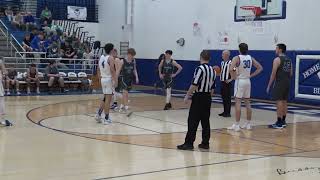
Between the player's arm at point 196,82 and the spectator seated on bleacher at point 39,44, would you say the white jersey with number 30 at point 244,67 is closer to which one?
the player's arm at point 196,82

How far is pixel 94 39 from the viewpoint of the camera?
30844mm

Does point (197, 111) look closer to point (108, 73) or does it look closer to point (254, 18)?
point (108, 73)

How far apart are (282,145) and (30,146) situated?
476 cm

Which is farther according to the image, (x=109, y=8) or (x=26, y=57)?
(x=109, y=8)

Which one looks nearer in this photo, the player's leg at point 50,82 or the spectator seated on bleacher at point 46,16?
the player's leg at point 50,82

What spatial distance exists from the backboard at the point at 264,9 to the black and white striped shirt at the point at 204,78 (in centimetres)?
1091

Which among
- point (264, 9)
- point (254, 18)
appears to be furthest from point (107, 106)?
point (254, 18)

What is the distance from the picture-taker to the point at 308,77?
17812 mm

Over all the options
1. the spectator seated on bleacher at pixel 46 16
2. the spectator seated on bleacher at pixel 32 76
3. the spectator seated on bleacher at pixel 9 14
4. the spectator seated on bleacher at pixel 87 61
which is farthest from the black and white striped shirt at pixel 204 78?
the spectator seated on bleacher at pixel 46 16

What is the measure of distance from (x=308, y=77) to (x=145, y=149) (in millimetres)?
10323

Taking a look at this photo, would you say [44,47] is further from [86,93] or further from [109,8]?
[109,8]

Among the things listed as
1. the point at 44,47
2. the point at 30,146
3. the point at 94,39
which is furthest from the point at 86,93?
the point at 30,146

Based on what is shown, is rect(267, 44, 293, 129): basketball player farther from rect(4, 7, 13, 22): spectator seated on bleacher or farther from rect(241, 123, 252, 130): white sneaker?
rect(4, 7, 13, 22): spectator seated on bleacher

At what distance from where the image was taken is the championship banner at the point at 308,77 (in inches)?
689
